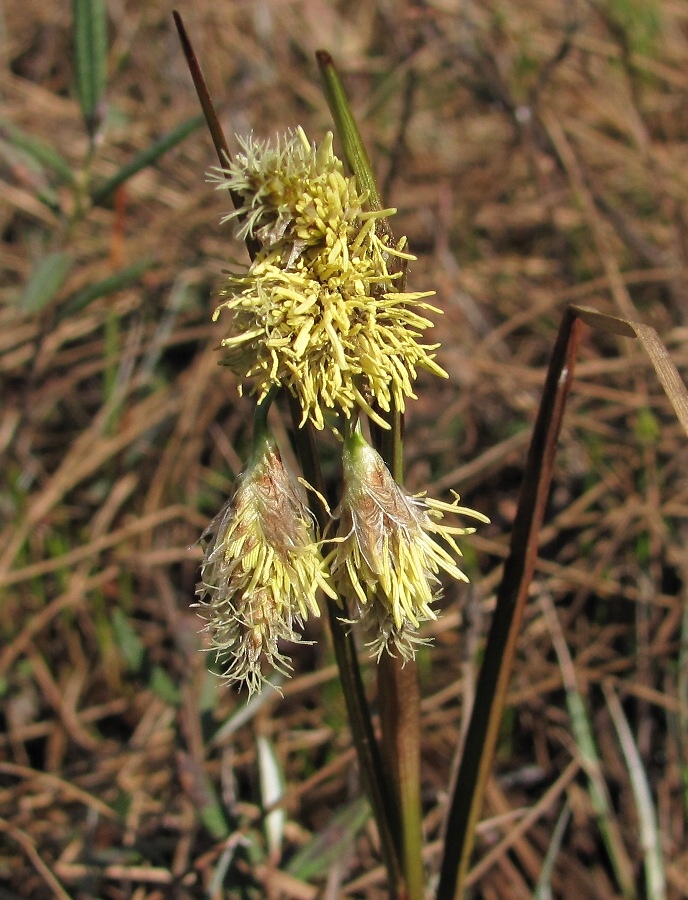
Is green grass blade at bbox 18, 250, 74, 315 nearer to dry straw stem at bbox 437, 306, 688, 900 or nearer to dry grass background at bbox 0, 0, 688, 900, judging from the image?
dry grass background at bbox 0, 0, 688, 900

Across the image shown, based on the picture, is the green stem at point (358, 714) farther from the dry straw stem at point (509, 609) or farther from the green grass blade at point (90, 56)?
the green grass blade at point (90, 56)

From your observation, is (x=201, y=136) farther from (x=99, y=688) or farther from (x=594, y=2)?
(x=99, y=688)

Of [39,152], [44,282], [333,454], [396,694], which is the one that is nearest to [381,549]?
[396,694]

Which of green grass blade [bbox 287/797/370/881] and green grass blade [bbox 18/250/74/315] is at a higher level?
green grass blade [bbox 18/250/74/315]

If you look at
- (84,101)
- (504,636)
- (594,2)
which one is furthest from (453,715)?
(594,2)

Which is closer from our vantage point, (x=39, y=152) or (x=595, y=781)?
(x=595, y=781)

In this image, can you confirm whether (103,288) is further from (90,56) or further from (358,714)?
(358,714)

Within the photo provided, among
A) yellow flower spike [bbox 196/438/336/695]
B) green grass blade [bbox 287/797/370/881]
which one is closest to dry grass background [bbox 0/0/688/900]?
green grass blade [bbox 287/797/370/881]
